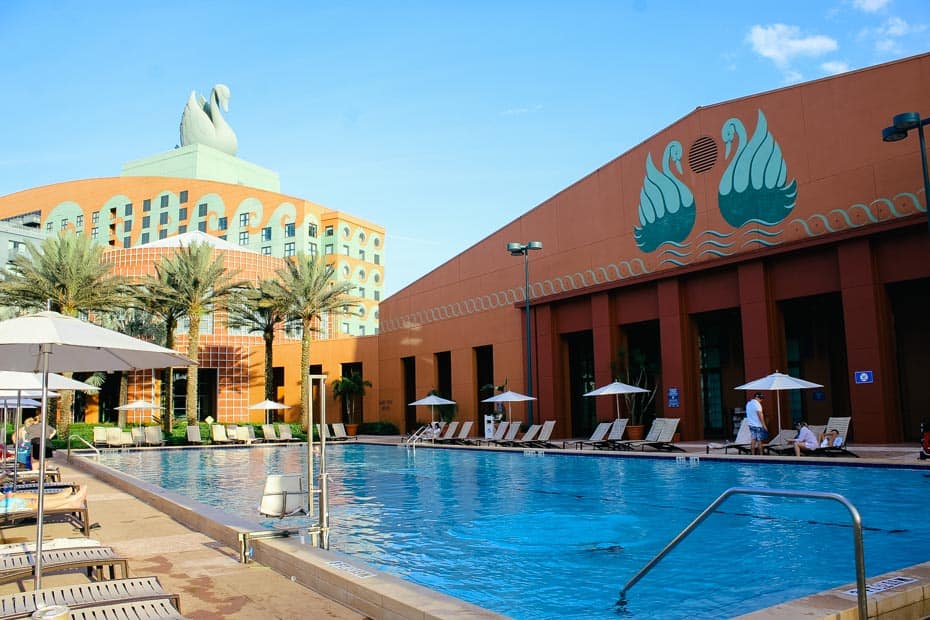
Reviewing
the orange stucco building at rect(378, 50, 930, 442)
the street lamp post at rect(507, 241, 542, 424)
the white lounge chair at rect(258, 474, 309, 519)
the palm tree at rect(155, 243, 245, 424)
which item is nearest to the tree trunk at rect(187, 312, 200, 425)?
the palm tree at rect(155, 243, 245, 424)

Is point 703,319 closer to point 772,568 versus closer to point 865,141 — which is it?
point 865,141

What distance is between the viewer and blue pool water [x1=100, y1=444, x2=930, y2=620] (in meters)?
6.48

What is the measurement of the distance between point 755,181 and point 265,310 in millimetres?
24920

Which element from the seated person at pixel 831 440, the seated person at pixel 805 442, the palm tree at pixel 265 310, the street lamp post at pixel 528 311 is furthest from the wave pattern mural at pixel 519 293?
the seated person at pixel 831 440

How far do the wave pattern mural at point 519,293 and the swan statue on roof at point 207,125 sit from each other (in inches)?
2289

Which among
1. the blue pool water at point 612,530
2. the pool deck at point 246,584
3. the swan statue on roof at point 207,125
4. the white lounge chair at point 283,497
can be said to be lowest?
the blue pool water at point 612,530

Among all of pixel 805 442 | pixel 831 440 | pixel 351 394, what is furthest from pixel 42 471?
pixel 351 394

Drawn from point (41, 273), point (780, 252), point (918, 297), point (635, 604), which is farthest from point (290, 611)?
point (41, 273)

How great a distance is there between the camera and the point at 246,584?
18.4ft

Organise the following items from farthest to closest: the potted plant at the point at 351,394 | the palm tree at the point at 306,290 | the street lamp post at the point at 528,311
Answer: the potted plant at the point at 351,394 → the palm tree at the point at 306,290 → the street lamp post at the point at 528,311

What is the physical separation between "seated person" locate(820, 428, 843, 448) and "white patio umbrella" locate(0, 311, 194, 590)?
46.0ft

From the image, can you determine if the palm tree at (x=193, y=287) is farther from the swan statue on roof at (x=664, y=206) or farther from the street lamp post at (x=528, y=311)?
the swan statue on roof at (x=664, y=206)

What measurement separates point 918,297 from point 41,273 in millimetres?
31044

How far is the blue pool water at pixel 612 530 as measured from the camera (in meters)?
6.48
